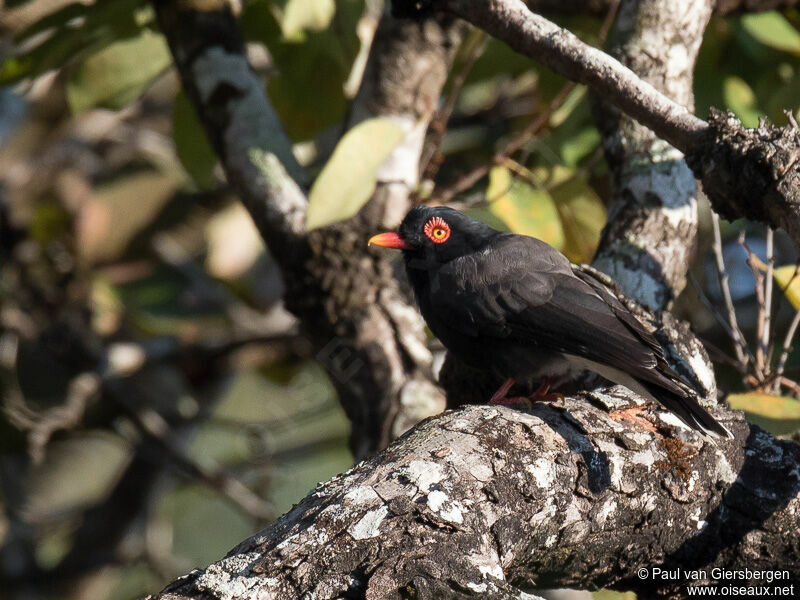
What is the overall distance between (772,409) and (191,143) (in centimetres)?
279

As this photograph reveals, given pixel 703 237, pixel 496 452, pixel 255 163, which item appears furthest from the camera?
pixel 703 237

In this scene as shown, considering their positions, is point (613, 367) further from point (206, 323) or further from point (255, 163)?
point (206, 323)

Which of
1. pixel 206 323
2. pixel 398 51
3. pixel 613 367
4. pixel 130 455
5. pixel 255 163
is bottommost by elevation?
pixel 130 455

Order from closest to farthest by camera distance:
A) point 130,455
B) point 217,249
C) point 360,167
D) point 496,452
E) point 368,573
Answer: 1. point 368,573
2. point 496,452
3. point 360,167
4. point 217,249
5. point 130,455

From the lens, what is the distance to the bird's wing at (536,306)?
9.73ft

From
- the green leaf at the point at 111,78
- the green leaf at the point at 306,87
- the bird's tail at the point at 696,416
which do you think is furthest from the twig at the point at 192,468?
the bird's tail at the point at 696,416

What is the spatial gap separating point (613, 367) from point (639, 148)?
0.96m

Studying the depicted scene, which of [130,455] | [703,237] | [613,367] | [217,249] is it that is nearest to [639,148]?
[613,367]

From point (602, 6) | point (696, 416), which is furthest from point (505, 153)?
point (696, 416)

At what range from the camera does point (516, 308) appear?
3.34 m

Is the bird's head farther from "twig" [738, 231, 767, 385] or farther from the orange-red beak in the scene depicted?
"twig" [738, 231, 767, 385]

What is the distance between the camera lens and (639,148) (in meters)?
3.52

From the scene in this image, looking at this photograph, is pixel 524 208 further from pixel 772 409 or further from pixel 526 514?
pixel 526 514

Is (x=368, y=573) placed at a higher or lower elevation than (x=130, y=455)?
higher
